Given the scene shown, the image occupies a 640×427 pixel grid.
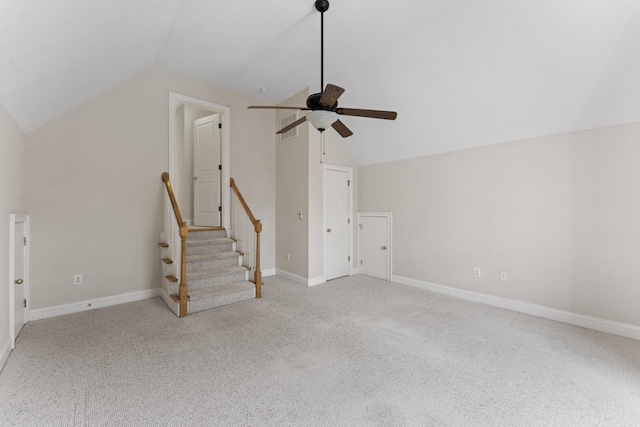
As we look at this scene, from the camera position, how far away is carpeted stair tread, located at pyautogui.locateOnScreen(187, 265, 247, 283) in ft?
12.9

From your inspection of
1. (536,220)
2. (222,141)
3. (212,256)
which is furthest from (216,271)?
(536,220)

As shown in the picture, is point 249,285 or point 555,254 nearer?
point 555,254

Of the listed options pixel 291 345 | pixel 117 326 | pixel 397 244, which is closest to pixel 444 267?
pixel 397 244

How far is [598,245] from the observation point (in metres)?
3.14

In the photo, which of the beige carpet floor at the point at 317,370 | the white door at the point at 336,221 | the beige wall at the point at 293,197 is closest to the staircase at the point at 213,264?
the beige carpet floor at the point at 317,370

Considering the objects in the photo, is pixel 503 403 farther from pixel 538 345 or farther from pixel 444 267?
pixel 444 267

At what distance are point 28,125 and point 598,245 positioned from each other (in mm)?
6352

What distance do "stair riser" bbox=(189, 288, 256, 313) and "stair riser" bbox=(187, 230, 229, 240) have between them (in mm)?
1206

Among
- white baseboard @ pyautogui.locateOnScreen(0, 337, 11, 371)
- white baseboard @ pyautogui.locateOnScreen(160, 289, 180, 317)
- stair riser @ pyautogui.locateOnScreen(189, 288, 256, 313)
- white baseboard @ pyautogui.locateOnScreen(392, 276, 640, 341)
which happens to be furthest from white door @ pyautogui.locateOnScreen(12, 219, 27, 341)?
white baseboard @ pyautogui.locateOnScreen(392, 276, 640, 341)

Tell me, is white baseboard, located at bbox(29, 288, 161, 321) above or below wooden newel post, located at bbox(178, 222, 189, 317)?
below

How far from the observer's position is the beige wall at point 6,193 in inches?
94.4

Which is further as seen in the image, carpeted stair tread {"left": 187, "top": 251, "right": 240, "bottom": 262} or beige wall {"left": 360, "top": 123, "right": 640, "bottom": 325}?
carpeted stair tread {"left": 187, "top": 251, "right": 240, "bottom": 262}

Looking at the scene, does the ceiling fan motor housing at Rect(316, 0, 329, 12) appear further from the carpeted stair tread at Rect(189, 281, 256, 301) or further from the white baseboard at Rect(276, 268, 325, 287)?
the white baseboard at Rect(276, 268, 325, 287)

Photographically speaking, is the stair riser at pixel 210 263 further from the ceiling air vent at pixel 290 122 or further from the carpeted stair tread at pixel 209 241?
the ceiling air vent at pixel 290 122
